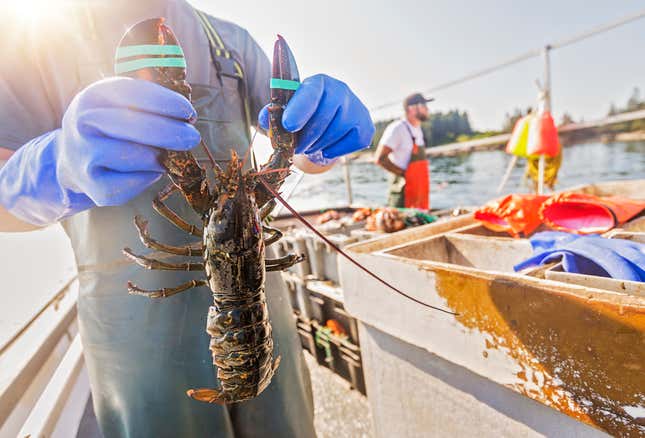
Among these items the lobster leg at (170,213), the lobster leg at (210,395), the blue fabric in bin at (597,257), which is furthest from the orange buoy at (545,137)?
the lobster leg at (210,395)

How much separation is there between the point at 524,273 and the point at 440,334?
1.17 ft

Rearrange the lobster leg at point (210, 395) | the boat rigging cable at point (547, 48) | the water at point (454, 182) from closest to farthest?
the lobster leg at point (210, 395), the boat rigging cable at point (547, 48), the water at point (454, 182)

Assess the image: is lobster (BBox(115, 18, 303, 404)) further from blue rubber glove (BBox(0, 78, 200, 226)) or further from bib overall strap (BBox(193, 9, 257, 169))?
bib overall strap (BBox(193, 9, 257, 169))

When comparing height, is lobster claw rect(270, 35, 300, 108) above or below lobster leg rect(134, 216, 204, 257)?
above

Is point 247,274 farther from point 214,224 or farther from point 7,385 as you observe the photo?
point 7,385

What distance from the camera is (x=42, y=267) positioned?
8.19 ft

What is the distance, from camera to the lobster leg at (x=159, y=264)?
43.6 inches

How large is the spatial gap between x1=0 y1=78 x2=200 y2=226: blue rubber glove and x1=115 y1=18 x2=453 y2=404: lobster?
0.08m

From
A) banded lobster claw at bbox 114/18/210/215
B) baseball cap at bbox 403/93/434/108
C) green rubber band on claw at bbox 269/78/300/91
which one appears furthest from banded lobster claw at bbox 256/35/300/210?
baseball cap at bbox 403/93/434/108

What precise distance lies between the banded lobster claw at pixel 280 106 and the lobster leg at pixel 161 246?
1.36ft

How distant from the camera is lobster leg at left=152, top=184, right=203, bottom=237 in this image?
1.06 meters

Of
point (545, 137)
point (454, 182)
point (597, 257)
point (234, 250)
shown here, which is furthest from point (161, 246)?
point (454, 182)

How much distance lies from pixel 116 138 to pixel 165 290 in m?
0.56

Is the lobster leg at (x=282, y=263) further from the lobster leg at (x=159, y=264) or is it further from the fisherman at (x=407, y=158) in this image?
the fisherman at (x=407, y=158)
